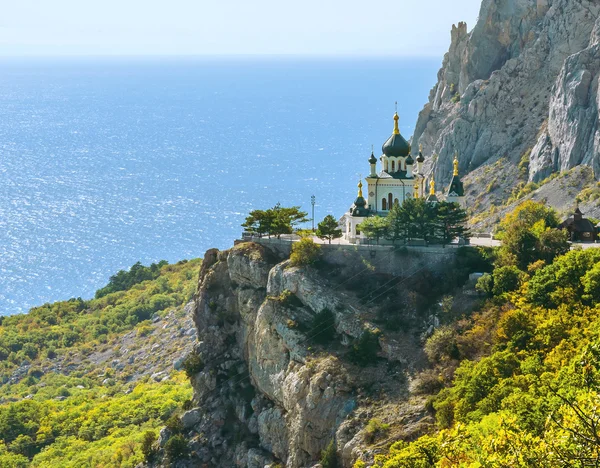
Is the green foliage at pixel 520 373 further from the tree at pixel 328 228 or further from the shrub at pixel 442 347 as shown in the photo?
the tree at pixel 328 228

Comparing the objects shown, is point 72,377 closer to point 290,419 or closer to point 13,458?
point 13,458

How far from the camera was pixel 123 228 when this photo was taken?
16912 centimetres

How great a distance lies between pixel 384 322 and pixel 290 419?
917 centimetres

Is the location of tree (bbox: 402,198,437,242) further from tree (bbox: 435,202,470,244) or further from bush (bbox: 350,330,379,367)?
bush (bbox: 350,330,379,367)

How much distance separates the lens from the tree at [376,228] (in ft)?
249

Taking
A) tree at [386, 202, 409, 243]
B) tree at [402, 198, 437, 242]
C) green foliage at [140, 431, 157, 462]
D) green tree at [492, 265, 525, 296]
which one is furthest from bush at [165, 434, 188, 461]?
green tree at [492, 265, 525, 296]

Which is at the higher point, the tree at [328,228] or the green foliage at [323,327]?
the tree at [328,228]

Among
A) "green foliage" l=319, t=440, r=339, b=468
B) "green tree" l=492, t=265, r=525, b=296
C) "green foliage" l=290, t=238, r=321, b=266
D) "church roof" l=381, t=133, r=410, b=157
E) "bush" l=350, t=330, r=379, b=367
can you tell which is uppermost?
"church roof" l=381, t=133, r=410, b=157

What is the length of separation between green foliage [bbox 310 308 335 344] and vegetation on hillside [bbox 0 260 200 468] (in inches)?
680

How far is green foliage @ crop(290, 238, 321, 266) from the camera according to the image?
2965 inches

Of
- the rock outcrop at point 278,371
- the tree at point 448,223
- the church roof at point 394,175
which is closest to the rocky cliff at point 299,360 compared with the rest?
the rock outcrop at point 278,371

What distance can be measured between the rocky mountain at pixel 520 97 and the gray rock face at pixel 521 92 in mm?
105

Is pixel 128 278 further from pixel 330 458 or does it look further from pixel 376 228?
pixel 330 458

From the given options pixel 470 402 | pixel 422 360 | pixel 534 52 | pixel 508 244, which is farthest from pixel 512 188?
pixel 470 402
